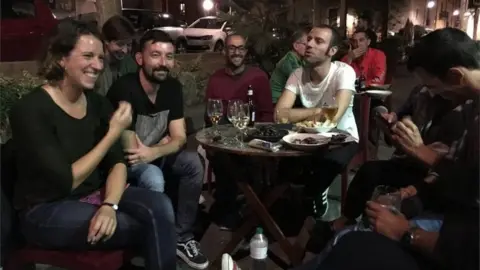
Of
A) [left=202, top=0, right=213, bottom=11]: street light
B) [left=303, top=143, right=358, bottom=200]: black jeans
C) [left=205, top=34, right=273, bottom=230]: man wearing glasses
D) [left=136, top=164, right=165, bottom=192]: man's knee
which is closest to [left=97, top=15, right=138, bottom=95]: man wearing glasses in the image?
[left=205, top=34, right=273, bottom=230]: man wearing glasses

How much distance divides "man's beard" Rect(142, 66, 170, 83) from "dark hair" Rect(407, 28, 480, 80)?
54.8 inches

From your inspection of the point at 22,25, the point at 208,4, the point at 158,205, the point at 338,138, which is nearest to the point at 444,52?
the point at 338,138

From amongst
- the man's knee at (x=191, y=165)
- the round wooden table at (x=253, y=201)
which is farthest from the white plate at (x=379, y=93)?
the man's knee at (x=191, y=165)

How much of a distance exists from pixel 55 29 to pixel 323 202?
2.10 metres

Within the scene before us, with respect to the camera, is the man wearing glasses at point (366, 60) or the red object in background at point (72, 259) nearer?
the red object in background at point (72, 259)

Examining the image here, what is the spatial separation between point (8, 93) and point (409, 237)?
362 cm

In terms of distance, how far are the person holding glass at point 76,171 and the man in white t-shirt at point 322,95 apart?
132cm

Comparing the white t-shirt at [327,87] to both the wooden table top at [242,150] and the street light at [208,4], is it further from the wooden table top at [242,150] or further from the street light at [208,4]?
the street light at [208,4]

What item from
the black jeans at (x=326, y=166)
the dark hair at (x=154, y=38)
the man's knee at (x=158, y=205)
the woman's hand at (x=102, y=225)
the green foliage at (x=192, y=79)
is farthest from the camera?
the green foliage at (x=192, y=79)

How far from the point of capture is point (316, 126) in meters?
2.76

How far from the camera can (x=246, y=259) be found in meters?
2.77

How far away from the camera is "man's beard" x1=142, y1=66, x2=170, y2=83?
2828 millimetres

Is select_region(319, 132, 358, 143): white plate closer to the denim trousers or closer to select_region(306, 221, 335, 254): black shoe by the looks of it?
select_region(306, 221, 335, 254): black shoe

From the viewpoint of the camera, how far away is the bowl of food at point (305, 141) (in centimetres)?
236
